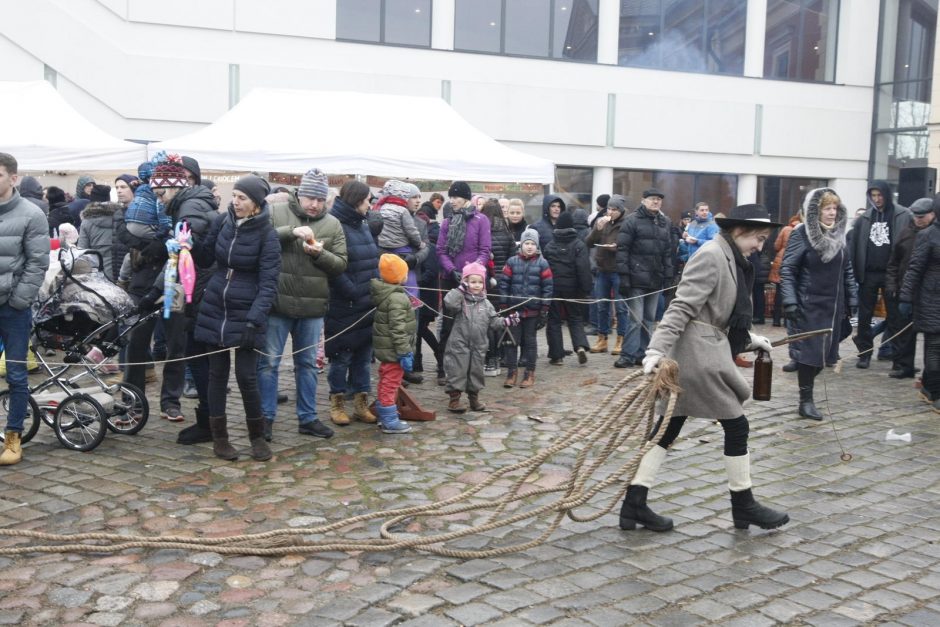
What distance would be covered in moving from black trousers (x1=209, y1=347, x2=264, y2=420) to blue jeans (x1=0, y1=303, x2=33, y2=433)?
Result: 46.2 inches

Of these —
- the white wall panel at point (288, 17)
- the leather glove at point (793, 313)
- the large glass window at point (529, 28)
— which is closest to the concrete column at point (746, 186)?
the large glass window at point (529, 28)

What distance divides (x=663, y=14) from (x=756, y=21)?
268cm

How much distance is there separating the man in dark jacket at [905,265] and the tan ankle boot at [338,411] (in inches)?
239

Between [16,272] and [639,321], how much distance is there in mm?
6533

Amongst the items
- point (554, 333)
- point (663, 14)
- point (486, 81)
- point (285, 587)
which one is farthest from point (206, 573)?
point (663, 14)

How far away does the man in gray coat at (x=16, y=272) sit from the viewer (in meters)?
6.15

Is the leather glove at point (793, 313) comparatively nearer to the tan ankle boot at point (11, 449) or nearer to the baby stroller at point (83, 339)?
the baby stroller at point (83, 339)

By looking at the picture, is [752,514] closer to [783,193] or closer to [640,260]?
[640,260]

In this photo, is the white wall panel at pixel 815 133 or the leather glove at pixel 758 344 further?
the white wall panel at pixel 815 133

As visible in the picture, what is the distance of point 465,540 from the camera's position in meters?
5.21

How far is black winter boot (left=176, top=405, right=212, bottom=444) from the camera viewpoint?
7.09m

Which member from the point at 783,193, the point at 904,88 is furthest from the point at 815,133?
the point at 904,88

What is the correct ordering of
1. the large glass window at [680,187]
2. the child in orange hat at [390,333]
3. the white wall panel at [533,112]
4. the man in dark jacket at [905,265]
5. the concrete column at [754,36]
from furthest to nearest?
the concrete column at [754,36] → the large glass window at [680,187] → the white wall panel at [533,112] → the man in dark jacket at [905,265] → the child in orange hat at [390,333]

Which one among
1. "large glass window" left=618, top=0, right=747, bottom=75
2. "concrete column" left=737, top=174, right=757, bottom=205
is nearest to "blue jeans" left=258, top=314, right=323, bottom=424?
"large glass window" left=618, top=0, right=747, bottom=75
